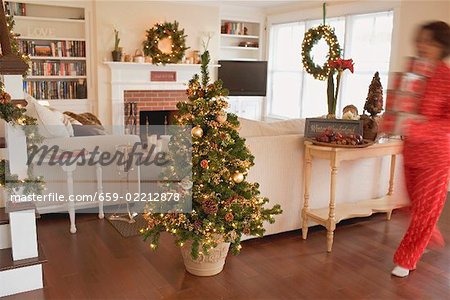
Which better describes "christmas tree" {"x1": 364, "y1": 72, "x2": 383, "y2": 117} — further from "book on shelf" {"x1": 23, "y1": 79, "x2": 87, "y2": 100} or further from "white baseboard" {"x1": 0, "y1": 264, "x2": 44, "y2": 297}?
"book on shelf" {"x1": 23, "y1": 79, "x2": 87, "y2": 100}

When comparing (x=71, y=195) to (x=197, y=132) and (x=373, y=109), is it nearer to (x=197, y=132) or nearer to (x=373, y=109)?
(x=197, y=132)

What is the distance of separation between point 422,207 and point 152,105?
5457 mm

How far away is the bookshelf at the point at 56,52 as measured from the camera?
6.45 meters

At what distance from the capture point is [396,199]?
12.1 feet

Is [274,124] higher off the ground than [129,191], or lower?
higher

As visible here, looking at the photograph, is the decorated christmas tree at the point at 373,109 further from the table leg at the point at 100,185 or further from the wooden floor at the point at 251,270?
the table leg at the point at 100,185

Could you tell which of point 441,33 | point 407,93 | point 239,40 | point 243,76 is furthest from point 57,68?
point 441,33

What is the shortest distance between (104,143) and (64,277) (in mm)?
1311

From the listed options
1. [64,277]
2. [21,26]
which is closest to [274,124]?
[64,277]

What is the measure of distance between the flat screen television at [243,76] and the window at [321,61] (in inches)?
19.9

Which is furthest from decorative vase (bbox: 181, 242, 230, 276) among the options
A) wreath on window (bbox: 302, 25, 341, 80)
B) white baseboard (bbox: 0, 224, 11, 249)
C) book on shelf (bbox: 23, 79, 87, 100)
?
book on shelf (bbox: 23, 79, 87, 100)

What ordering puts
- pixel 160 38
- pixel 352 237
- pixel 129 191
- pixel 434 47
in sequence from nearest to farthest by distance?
1. pixel 434 47
2. pixel 352 237
3. pixel 129 191
4. pixel 160 38

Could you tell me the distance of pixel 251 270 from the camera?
9.19 feet

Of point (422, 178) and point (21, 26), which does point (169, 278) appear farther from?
point (21, 26)
